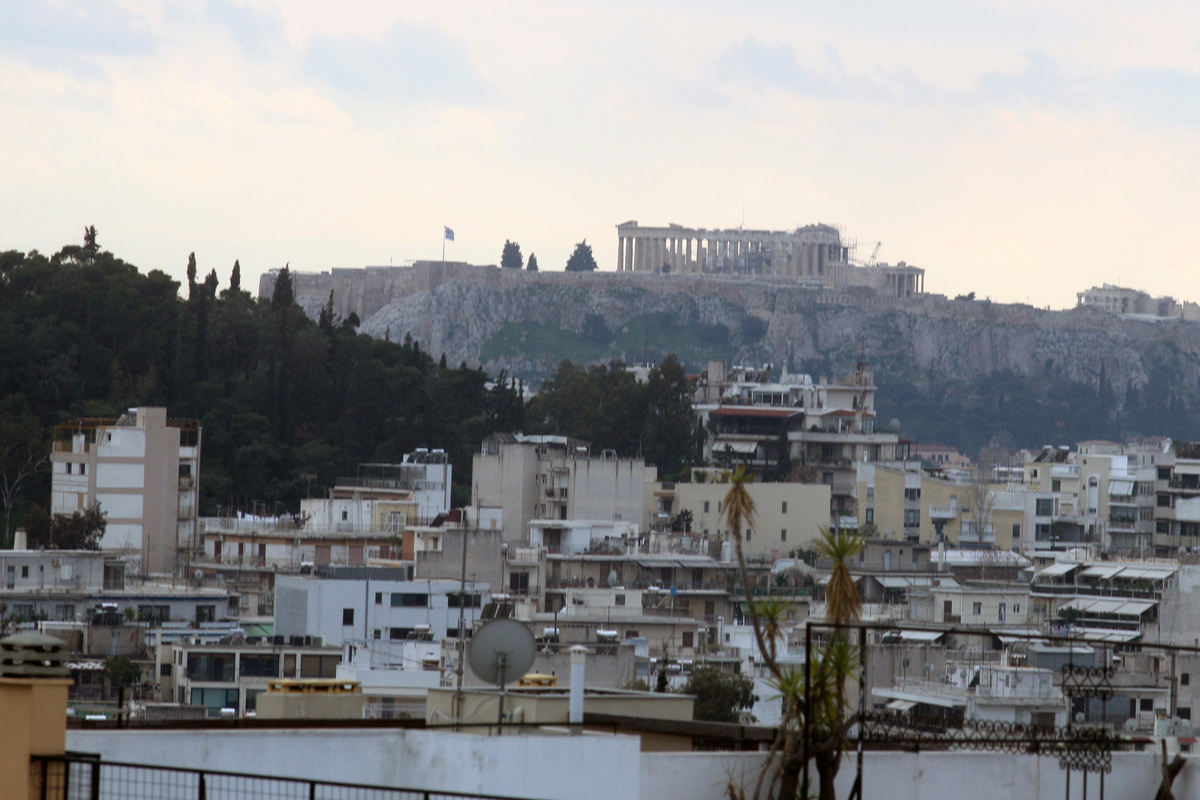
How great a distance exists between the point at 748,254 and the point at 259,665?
162566 mm

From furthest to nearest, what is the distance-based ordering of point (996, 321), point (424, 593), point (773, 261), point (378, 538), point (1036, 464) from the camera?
point (773, 261) < point (996, 321) < point (1036, 464) < point (378, 538) < point (424, 593)

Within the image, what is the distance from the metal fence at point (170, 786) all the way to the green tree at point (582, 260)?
166385mm

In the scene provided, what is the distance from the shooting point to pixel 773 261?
194500mm

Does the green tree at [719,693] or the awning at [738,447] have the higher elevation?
the awning at [738,447]

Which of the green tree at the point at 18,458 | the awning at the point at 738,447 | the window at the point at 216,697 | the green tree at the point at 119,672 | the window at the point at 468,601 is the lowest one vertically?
the window at the point at 216,697

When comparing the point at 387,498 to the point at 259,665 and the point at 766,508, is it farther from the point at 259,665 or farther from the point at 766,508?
the point at 259,665

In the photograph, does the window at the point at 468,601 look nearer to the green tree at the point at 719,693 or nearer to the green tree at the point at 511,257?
the green tree at the point at 719,693

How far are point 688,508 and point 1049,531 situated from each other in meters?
16.7

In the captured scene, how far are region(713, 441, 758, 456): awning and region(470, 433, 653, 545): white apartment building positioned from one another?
1802 centimetres

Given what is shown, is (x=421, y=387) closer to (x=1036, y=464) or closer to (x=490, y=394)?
(x=490, y=394)

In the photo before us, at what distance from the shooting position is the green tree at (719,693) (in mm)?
23719

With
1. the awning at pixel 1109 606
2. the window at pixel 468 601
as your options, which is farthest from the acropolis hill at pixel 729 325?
the window at pixel 468 601

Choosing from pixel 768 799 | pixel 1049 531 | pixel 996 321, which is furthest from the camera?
pixel 996 321

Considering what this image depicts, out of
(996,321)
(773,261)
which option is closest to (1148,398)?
(996,321)
